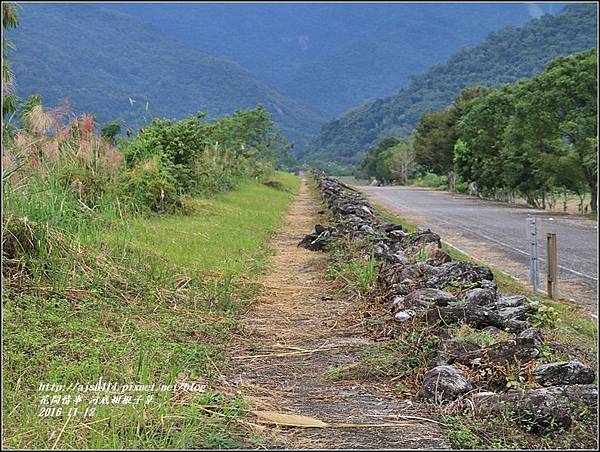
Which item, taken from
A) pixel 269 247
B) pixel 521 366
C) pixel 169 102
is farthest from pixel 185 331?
pixel 169 102

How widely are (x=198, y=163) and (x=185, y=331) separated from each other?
12455mm

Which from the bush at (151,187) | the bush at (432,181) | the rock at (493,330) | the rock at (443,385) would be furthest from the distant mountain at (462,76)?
the rock at (443,385)

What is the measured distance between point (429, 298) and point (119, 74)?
34.7m

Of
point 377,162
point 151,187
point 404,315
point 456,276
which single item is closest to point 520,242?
point 151,187

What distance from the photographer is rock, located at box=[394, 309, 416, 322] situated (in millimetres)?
6051

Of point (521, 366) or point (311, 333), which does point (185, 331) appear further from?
point (521, 366)

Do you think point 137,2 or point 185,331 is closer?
point 185,331

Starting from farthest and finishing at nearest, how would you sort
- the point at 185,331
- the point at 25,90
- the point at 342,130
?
1. the point at 342,130
2. the point at 25,90
3. the point at 185,331

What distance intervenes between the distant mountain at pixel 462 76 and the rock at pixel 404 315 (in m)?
62.7

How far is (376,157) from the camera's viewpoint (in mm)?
79125

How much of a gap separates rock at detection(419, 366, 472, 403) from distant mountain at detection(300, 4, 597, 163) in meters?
64.3

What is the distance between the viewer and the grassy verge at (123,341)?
3668 mm

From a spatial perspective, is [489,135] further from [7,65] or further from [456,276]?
[7,65]

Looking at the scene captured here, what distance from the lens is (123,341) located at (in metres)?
5.23
